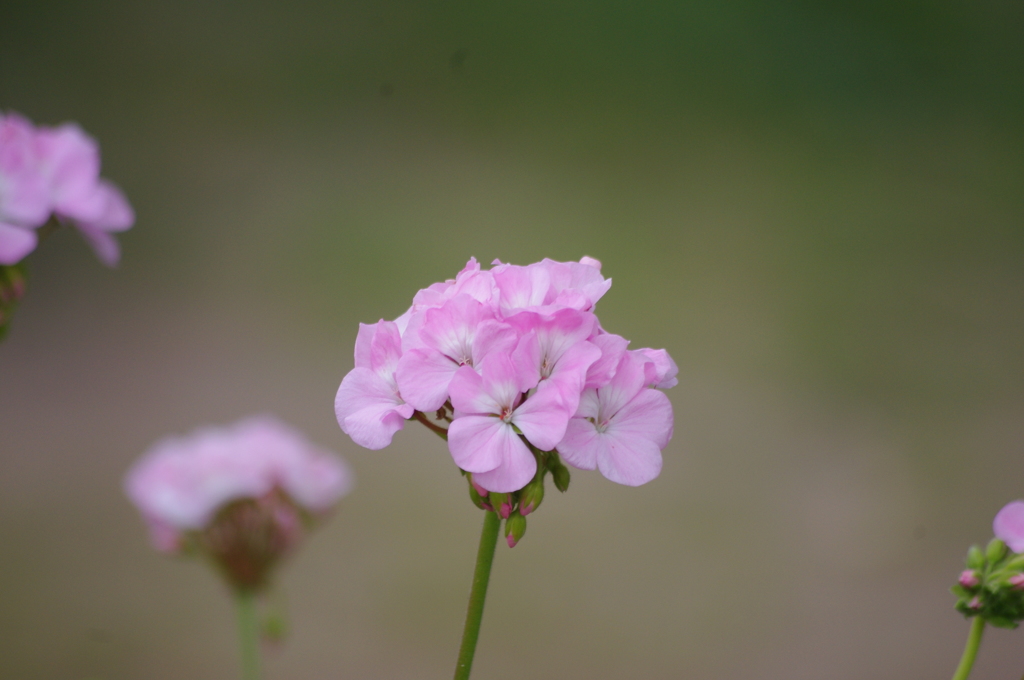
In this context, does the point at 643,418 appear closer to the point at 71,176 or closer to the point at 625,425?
the point at 625,425

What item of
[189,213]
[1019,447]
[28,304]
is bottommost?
[1019,447]

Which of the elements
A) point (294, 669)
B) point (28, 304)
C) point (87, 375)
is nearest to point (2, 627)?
point (294, 669)

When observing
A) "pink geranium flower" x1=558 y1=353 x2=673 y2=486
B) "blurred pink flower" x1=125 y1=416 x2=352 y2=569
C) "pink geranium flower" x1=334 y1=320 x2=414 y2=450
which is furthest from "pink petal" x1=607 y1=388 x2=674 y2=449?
"blurred pink flower" x1=125 y1=416 x2=352 y2=569

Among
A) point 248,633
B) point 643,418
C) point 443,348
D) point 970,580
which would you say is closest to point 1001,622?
point 970,580

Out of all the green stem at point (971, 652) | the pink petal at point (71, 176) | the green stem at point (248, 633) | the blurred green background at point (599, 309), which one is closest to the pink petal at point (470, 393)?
the green stem at point (971, 652)

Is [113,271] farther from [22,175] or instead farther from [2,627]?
[22,175]

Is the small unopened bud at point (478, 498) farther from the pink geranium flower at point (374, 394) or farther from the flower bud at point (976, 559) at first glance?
the flower bud at point (976, 559)
